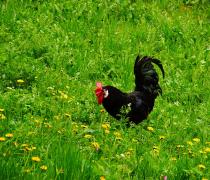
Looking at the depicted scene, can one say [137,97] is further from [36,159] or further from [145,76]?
[36,159]

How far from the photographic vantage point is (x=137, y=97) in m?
7.10

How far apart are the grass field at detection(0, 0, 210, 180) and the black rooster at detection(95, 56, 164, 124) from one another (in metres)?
0.15

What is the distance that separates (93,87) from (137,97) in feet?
3.25

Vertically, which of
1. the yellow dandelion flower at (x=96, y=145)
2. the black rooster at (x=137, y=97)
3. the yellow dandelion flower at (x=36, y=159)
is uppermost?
the black rooster at (x=137, y=97)

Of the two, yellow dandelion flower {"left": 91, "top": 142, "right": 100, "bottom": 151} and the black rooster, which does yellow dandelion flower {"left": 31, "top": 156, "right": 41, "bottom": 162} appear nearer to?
yellow dandelion flower {"left": 91, "top": 142, "right": 100, "bottom": 151}

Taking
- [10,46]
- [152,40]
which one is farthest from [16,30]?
[152,40]

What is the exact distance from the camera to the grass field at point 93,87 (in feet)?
15.4

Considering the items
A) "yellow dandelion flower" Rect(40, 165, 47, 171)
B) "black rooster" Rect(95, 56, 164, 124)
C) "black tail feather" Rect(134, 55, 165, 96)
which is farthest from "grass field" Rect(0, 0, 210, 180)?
"black tail feather" Rect(134, 55, 165, 96)

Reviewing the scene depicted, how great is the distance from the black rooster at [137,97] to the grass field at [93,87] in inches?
6.1

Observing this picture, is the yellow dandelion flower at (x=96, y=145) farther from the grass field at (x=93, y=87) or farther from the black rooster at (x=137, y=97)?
the black rooster at (x=137, y=97)

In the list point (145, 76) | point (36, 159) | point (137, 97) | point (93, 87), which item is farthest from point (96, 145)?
point (93, 87)

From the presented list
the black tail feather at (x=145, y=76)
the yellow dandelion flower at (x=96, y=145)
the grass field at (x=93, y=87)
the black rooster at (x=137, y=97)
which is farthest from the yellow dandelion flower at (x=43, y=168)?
the black tail feather at (x=145, y=76)

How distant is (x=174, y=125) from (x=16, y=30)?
10.9ft

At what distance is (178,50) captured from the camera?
9.96m
